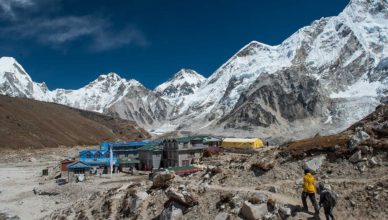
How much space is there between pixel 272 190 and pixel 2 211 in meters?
35.7

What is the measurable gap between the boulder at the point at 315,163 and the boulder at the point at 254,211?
228 inches

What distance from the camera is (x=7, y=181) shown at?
74750 millimetres

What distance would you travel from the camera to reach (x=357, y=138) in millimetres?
26953

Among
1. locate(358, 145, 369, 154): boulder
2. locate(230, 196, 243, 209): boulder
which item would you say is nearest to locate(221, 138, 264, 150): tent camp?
locate(358, 145, 369, 154): boulder

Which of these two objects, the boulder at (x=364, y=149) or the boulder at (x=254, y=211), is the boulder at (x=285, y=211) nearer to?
the boulder at (x=254, y=211)

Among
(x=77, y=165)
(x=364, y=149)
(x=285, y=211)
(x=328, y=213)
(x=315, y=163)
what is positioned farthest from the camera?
(x=77, y=165)

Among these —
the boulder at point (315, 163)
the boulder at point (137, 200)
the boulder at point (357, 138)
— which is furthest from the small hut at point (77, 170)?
the boulder at point (357, 138)

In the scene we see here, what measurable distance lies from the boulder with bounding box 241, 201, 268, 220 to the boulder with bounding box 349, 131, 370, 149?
8077 mm

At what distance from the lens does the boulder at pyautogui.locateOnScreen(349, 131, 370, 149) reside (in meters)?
26.7

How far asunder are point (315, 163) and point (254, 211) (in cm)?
701

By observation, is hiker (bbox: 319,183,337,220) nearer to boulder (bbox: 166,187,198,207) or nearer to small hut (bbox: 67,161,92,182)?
boulder (bbox: 166,187,198,207)

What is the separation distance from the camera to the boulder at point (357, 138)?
87.6 ft

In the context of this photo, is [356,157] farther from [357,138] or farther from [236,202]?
[236,202]

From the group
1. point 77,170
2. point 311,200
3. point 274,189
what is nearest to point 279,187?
point 274,189
